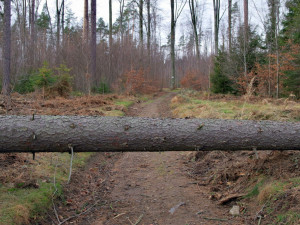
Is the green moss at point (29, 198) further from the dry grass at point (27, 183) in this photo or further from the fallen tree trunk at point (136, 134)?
the fallen tree trunk at point (136, 134)

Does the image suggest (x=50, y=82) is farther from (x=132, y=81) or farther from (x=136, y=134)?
(x=136, y=134)

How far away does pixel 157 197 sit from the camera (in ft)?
14.4

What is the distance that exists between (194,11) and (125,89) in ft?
52.5

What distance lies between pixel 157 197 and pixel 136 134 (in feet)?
4.31

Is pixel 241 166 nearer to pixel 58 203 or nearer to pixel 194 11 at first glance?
pixel 58 203

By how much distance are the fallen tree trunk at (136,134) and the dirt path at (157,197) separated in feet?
2.98

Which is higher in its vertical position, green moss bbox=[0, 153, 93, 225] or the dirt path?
green moss bbox=[0, 153, 93, 225]

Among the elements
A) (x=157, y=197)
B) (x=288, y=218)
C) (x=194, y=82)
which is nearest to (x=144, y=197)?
(x=157, y=197)

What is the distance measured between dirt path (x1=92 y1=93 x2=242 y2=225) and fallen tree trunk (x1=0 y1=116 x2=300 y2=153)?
0.91 m

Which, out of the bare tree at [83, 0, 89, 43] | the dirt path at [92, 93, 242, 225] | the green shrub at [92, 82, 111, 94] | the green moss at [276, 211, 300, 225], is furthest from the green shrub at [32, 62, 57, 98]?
the green moss at [276, 211, 300, 225]

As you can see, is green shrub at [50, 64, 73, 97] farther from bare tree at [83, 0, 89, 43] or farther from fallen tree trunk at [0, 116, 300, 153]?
fallen tree trunk at [0, 116, 300, 153]

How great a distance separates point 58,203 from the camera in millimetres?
3924

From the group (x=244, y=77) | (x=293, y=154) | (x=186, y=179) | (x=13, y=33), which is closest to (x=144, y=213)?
(x=186, y=179)

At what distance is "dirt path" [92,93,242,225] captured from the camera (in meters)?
3.69
